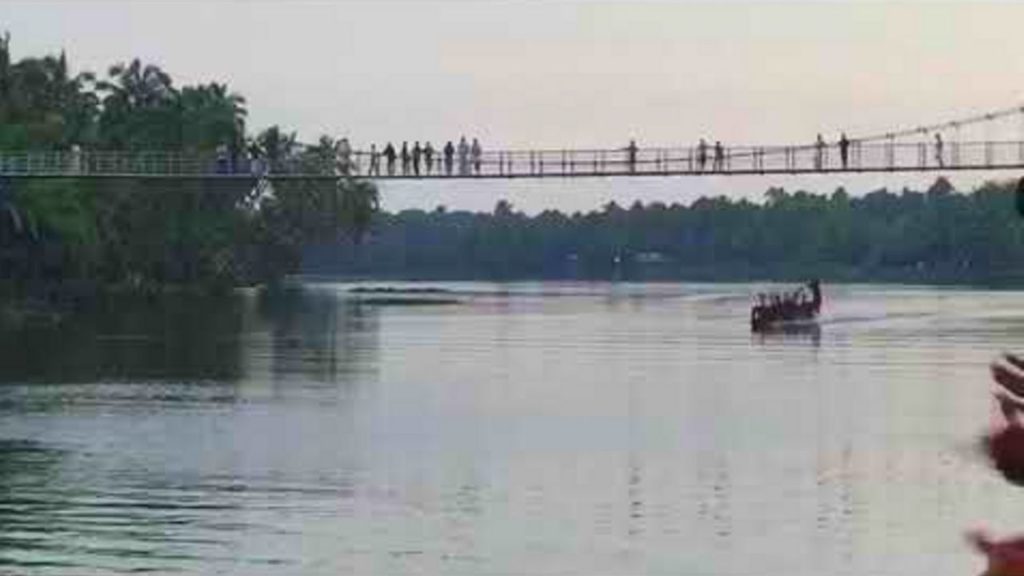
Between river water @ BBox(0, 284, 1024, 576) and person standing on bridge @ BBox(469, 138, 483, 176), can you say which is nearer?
river water @ BBox(0, 284, 1024, 576)

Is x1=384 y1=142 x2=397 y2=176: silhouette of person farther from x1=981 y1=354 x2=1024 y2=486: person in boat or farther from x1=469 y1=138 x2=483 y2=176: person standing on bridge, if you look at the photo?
x1=981 y1=354 x2=1024 y2=486: person in boat

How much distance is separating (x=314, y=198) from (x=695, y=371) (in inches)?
3450

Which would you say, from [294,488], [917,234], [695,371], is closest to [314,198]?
[917,234]

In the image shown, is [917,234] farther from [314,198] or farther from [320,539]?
[320,539]

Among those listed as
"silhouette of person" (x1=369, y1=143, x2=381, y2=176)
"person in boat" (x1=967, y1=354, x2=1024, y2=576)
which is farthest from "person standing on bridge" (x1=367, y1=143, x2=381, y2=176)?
"person in boat" (x1=967, y1=354, x2=1024, y2=576)

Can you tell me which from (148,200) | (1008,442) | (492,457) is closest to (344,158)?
(148,200)

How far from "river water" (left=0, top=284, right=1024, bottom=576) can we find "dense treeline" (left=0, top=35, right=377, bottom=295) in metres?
26.3

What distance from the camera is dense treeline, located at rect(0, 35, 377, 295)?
96.9m

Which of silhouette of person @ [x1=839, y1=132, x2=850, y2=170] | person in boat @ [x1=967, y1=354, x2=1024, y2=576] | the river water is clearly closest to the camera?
person in boat @ [x1=967, y1=354, x2=1024, y2=576]

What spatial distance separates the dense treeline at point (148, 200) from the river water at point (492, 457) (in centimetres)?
2628

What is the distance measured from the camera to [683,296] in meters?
144

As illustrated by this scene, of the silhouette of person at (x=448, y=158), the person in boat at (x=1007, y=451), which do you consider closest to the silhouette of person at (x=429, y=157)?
the silhouette of person at (x=448, y=158)

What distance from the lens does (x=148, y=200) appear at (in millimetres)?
119750

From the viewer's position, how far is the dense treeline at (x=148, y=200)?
→ 96.9 m
